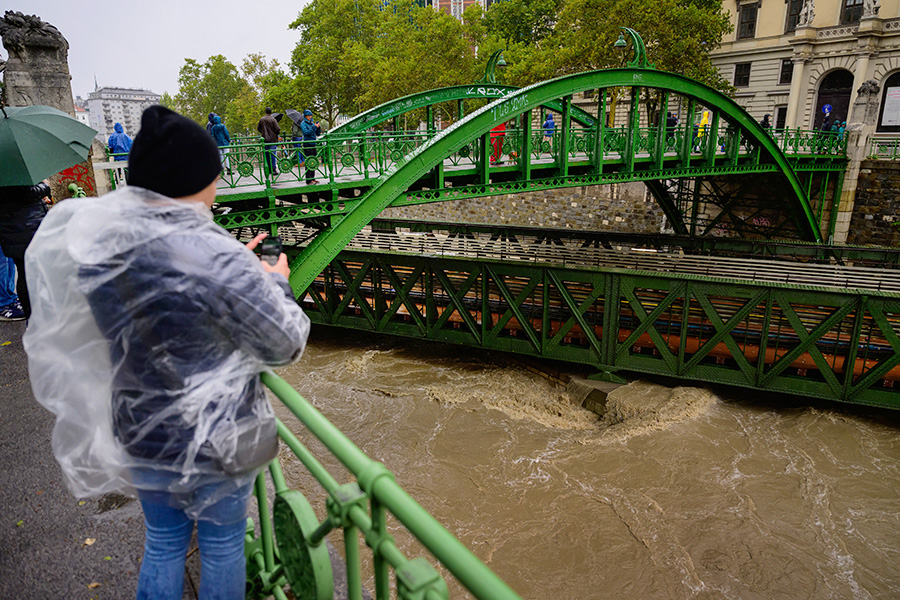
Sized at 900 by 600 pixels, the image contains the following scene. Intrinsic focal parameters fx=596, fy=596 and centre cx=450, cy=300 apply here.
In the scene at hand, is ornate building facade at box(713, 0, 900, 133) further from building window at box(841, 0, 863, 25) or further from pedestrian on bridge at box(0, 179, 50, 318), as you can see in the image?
pedestrian on bridge at box(0, 179, 50, 318)

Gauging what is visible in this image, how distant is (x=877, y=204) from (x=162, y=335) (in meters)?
25.5

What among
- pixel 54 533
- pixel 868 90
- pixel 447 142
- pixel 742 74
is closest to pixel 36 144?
pixel 54 533

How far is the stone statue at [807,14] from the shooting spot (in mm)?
29334

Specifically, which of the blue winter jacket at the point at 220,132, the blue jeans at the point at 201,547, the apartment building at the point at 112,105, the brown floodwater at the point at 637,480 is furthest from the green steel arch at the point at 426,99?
the apartment building at the point at 112,105

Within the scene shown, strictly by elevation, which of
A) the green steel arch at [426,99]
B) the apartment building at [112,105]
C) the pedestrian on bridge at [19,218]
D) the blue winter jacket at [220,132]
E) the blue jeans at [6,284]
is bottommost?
the blue jeans at [6,284]

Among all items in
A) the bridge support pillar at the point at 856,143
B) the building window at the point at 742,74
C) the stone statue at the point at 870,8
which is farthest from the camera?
the building window at the point at 742,74

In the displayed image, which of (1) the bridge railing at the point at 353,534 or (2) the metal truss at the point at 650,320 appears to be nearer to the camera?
(1) the bridge railing at the point at 353,534

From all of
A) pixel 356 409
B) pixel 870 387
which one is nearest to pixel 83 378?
pixel 356 409

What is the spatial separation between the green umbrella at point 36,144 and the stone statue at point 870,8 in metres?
33.4

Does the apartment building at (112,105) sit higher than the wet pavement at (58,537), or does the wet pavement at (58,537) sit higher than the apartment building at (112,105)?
the apartment building at (112,105)

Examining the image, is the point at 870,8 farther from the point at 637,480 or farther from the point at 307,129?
the point at 637,480

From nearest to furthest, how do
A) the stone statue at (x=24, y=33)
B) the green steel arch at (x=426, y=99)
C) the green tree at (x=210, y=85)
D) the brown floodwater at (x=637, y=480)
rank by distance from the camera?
the brown floodwater at (x=637, y=480), the stone statue at (x=24, y=33), the green steel arch at (x=426, y=99), the green tree at (x=210, y=85)

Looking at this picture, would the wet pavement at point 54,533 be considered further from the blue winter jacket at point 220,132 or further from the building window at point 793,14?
the building window at point 793,14

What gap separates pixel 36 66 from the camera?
27.2 feet
